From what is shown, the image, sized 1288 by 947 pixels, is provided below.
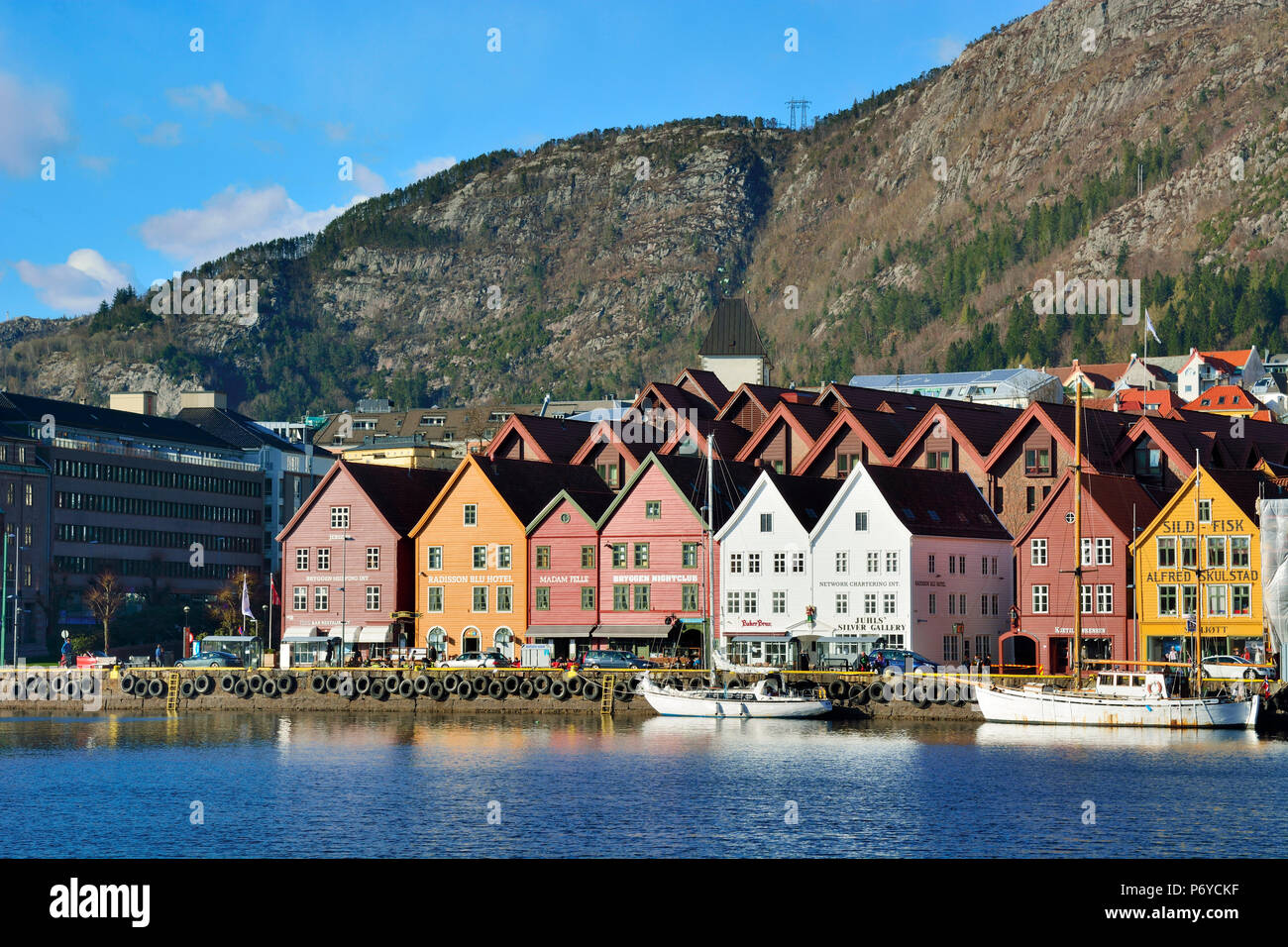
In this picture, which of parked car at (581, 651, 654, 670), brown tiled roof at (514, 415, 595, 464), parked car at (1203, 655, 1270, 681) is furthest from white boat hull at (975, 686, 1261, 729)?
brown tiled roof at (514, 415, 595, 464)

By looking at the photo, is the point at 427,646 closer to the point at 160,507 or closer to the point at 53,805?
the point at 53,805

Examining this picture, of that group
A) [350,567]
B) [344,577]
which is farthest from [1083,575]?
[344,577]

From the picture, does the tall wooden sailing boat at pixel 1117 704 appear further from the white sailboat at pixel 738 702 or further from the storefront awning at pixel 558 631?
the storefront awning at pixel 558 631

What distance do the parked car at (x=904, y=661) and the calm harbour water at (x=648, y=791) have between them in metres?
7.88

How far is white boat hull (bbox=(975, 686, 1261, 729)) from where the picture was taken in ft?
289

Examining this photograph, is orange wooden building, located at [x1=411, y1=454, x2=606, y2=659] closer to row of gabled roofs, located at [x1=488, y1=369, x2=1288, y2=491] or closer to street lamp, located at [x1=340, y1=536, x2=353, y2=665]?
street lamp, located at [x1=340, y1=536, x2=353, y2=665]

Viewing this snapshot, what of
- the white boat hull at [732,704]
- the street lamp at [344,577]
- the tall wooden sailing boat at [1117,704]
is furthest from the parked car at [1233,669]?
the street lamp at [344,577]

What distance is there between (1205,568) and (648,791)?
48911mm

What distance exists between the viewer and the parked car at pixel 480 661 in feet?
367

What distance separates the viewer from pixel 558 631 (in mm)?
119688

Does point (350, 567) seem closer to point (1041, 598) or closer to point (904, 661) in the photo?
point (904, 661)

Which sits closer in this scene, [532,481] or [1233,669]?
[1233,669]

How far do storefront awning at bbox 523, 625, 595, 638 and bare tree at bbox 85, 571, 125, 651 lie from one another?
5501 centimetres
